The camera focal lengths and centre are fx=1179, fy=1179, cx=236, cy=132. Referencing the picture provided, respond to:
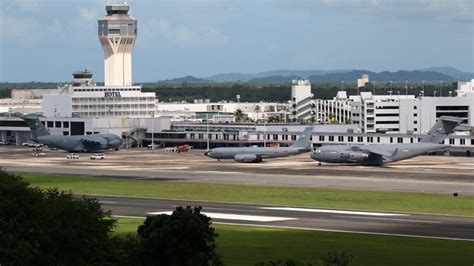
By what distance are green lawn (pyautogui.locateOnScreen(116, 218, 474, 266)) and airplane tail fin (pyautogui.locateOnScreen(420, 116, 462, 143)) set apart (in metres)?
72.9

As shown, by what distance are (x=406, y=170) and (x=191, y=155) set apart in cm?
4776

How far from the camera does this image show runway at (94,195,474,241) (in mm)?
80125

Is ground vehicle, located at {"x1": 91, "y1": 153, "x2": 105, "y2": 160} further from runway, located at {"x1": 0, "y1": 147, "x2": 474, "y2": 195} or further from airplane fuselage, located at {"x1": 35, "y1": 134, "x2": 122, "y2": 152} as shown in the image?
airplane fuselage, located at {"x1": 35, "y1": 134, "x2": 122, "y2": 152}

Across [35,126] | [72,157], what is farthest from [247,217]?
[35,126]

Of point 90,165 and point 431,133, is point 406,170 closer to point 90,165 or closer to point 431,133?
point 431,133

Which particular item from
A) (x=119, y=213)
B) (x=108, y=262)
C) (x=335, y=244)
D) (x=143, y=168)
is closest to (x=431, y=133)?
(x=143, y=168)

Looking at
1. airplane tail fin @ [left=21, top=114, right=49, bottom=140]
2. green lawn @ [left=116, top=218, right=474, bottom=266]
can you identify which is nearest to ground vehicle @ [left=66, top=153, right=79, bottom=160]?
airplane tail fin @ [left=21, top=114, right=49, bottom=140]

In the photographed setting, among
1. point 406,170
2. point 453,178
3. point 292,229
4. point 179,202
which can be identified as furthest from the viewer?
point 406,170

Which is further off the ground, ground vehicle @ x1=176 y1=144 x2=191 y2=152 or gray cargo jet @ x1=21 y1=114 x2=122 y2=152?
gray cargo jet @ x1=21 y1=114 x2=122 y2=152

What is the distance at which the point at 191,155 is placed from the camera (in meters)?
179

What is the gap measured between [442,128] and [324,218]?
215 feet

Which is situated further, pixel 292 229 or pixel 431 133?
pixel 431 133

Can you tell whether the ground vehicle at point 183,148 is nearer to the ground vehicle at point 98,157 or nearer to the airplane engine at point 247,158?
the ground vehicle at point 98,157

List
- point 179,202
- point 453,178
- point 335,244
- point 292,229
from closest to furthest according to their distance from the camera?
1. point 335,244
2. point 292,229
3. point 179,202
4. point 453,178
